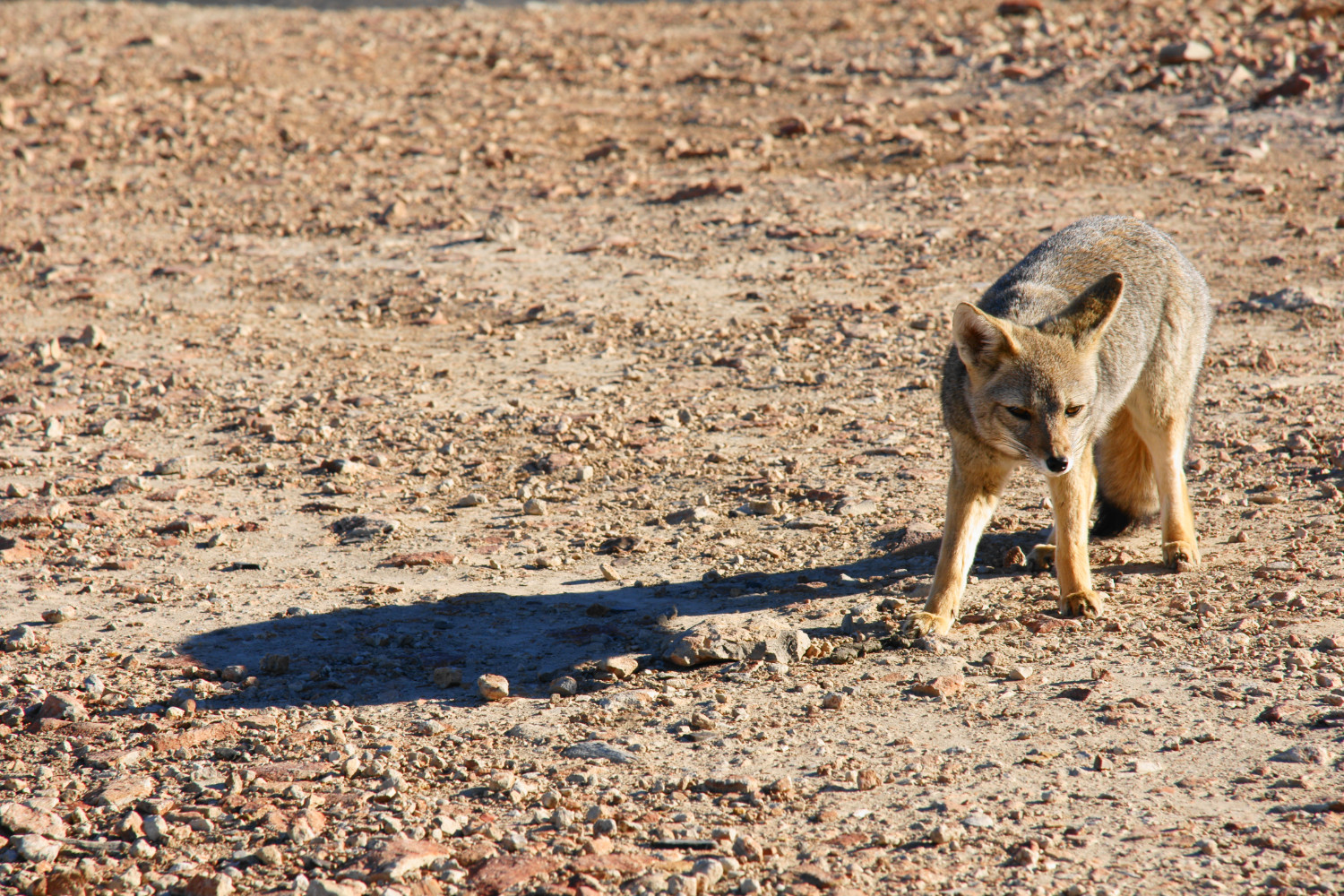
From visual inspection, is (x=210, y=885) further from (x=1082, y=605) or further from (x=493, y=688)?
(x=1082, y=605)

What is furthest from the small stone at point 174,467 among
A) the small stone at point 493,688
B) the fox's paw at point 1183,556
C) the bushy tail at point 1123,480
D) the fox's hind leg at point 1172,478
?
the fox's paw at point 1183,556

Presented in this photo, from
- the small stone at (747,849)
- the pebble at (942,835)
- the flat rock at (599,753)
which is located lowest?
the flat rock at (599,753)

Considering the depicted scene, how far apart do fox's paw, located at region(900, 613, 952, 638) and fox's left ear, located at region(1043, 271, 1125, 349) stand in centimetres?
122

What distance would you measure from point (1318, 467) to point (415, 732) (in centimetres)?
458

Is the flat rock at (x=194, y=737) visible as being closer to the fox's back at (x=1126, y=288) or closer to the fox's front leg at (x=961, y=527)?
the fox's front leg at (x=961, y=527)

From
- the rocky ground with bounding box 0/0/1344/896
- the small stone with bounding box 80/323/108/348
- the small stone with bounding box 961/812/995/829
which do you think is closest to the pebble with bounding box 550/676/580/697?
the rocky ground with bounding box 0/0/1344/896

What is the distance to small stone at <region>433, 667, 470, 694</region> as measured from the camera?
15.8ft

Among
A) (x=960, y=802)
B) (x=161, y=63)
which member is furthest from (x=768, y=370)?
(x=161, y=63)

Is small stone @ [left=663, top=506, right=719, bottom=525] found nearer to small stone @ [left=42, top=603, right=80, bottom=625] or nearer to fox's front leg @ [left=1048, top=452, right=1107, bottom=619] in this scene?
fox's front leg @ [left=1048, top=452, right=1107, bottom=619]

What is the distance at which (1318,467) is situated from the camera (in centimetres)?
636

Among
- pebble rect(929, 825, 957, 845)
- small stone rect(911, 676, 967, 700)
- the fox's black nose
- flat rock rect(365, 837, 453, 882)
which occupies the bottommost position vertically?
small stone rect(911, 676, 967, 700)

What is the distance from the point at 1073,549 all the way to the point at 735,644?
57.4 inches

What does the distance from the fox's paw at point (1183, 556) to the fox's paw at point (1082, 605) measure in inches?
22.5

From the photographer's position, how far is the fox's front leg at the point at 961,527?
16.9ft
